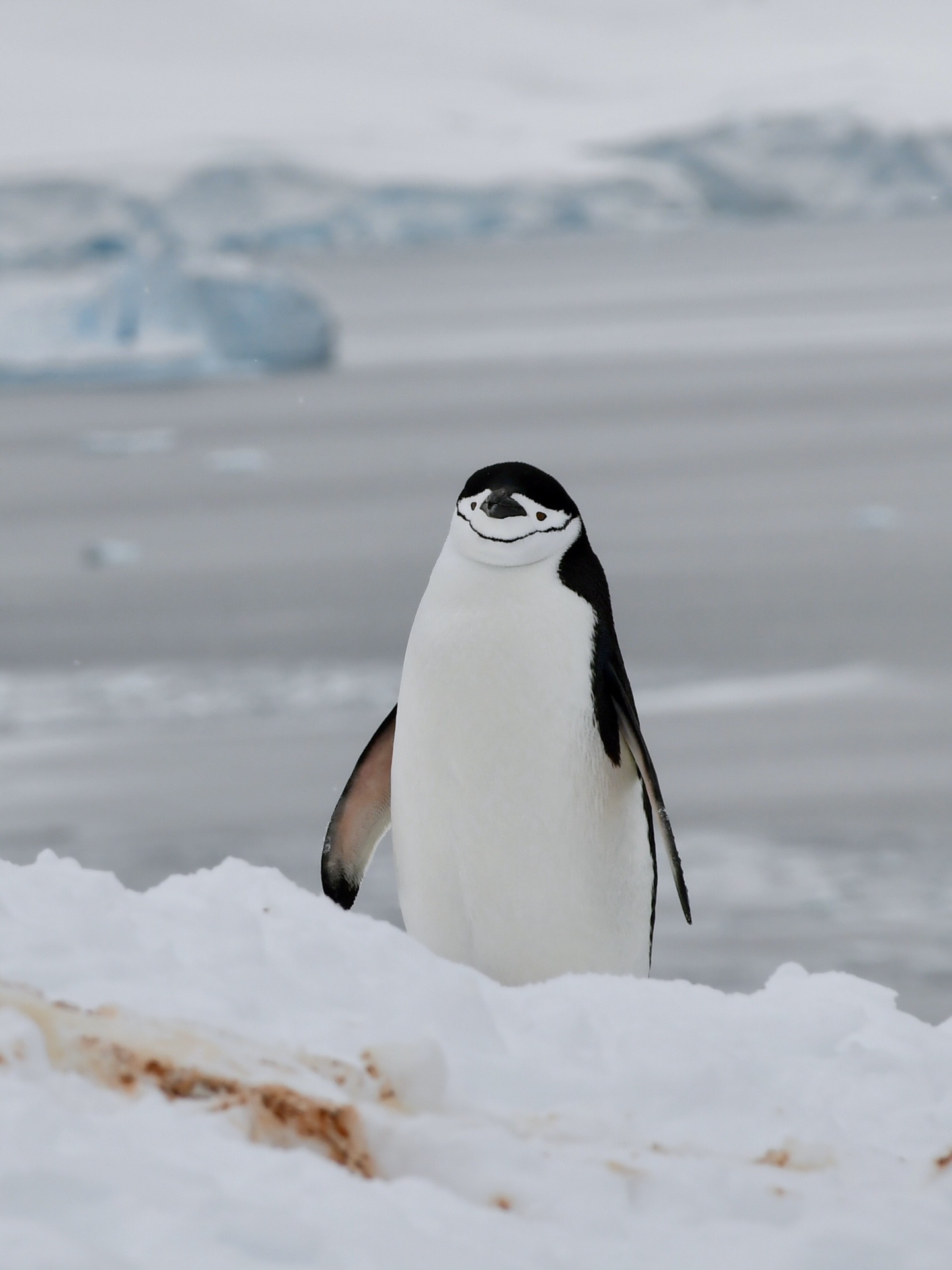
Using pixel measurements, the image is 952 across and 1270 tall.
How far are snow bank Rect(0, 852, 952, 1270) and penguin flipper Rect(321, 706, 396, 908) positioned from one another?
94cm

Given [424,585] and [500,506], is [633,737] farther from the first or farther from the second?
[424,585]

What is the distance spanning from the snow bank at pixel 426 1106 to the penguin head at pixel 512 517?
2.31 ft

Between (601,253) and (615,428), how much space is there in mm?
125315

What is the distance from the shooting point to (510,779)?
2762 mm

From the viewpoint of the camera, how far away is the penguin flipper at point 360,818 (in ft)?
10.4

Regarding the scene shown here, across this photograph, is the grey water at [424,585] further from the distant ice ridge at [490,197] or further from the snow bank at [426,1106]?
the distant ice ridge at [490,197]

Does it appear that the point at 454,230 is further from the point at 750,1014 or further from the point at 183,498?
the point at 750,1014

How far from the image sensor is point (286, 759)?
7.54 metres

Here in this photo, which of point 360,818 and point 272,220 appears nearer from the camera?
point 360,818

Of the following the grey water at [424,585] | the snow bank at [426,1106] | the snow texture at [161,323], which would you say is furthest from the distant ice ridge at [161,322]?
the snow bank at [426,1106]

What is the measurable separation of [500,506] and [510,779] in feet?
1.34

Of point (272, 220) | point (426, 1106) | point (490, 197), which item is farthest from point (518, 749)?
point (272, 220)

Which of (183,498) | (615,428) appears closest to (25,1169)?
(183,498)

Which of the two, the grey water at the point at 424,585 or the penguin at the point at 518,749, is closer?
the penguin at the point at 518,749
